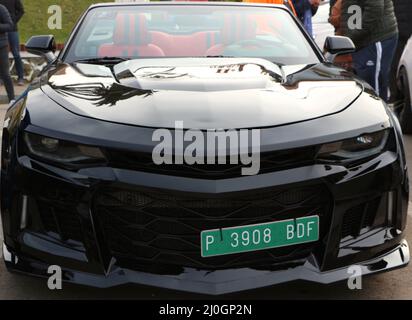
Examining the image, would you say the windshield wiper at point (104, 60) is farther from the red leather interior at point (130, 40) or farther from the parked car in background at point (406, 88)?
the parked car in background at point (406, 88)

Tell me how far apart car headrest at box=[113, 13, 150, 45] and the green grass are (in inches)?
509

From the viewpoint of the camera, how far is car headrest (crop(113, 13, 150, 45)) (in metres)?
4.22

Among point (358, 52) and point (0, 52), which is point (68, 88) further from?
point (0, 52)

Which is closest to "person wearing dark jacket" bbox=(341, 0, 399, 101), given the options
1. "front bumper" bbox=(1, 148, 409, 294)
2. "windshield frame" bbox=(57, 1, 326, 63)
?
"windshield frame" bbox=(57, 1, 326, 63)

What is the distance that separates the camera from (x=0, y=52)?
971cm

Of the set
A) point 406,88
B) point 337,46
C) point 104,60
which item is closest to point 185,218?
point 104,60

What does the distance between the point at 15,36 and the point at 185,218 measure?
9.48m

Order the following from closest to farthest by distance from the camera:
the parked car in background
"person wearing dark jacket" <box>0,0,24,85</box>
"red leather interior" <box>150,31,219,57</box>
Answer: "red leather interior" <box>150,31,219,57</box> < the parked car in background < "person wearing dark jacket" <box>0,0,24,85</box>

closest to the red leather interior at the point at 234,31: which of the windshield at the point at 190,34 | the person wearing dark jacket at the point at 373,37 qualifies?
the windshield at the point at 190,34

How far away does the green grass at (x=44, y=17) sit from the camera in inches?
692

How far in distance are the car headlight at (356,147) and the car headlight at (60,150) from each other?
→ 863mm

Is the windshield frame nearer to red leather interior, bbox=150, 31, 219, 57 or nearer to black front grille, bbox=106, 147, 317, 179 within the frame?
red leather interior, bbox=150, 31, 219, 57
